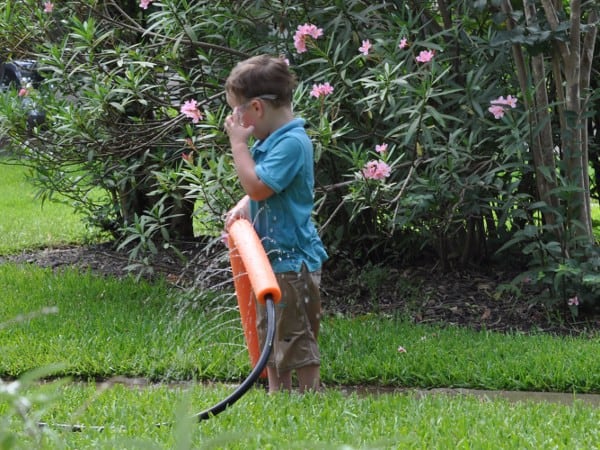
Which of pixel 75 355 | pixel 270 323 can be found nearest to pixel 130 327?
pixel 75 355

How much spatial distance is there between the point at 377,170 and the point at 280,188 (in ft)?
4.32

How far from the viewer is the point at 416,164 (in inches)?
220

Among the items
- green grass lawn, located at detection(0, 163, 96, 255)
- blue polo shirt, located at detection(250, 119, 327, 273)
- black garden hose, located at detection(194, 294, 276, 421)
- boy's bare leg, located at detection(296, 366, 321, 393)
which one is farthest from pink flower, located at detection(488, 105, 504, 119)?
green grass lawn, located at detection(0, 163, 96, 255)

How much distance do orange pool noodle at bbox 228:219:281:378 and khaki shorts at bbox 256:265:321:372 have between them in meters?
0.06

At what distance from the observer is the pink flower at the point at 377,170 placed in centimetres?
511

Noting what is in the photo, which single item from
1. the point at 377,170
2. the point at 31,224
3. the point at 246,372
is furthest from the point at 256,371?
the point at 31,224

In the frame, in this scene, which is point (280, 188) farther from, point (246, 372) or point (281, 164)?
point (246, 372)

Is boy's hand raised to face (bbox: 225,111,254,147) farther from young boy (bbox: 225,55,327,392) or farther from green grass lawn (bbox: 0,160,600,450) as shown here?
green grass lawn (bbox: 0,160,600,450)

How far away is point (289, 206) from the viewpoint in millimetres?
4016

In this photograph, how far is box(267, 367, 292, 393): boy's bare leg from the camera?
13.9 feet

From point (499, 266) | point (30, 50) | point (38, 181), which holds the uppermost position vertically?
point (30, 50)

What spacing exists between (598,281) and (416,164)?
3.89 feet

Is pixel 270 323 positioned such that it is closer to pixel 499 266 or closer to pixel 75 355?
pixel 75 355

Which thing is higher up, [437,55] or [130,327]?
[437,55]
